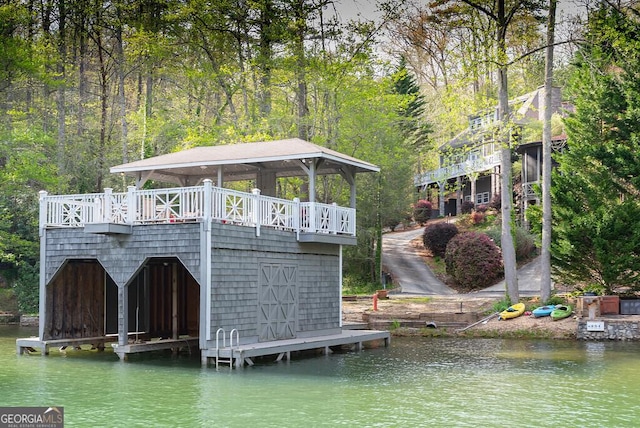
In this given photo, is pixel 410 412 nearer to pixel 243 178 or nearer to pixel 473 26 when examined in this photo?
pixel 243 178

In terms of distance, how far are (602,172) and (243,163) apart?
513 inches

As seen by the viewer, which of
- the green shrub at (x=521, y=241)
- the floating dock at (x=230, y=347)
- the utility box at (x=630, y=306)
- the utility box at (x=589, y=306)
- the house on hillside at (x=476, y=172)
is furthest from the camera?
the house on hillside at (x=476, y=172)

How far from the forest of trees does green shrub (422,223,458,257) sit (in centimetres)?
365

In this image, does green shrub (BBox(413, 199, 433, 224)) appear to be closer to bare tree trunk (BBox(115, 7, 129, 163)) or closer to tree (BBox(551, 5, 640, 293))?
bare tree trunk (BBox(115, 7, 129, 163))

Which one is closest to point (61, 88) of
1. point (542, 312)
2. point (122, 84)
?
point (122, 84)

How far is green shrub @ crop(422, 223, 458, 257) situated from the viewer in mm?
41906

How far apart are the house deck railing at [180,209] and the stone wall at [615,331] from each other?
31.1ft

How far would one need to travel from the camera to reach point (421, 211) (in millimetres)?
53812

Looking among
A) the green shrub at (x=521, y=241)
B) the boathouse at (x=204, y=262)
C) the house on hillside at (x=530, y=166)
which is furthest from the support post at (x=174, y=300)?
the house on hillside at (x=530, y=166)

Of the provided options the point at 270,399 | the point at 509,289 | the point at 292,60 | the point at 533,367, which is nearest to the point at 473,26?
the point at 292,60

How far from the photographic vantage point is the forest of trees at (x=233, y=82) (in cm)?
3150

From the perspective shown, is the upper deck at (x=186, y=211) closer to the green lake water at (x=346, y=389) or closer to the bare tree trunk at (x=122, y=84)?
the green lake water at (x=346, y=389)

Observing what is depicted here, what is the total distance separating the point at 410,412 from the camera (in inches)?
508

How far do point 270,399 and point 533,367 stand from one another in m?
7.28
